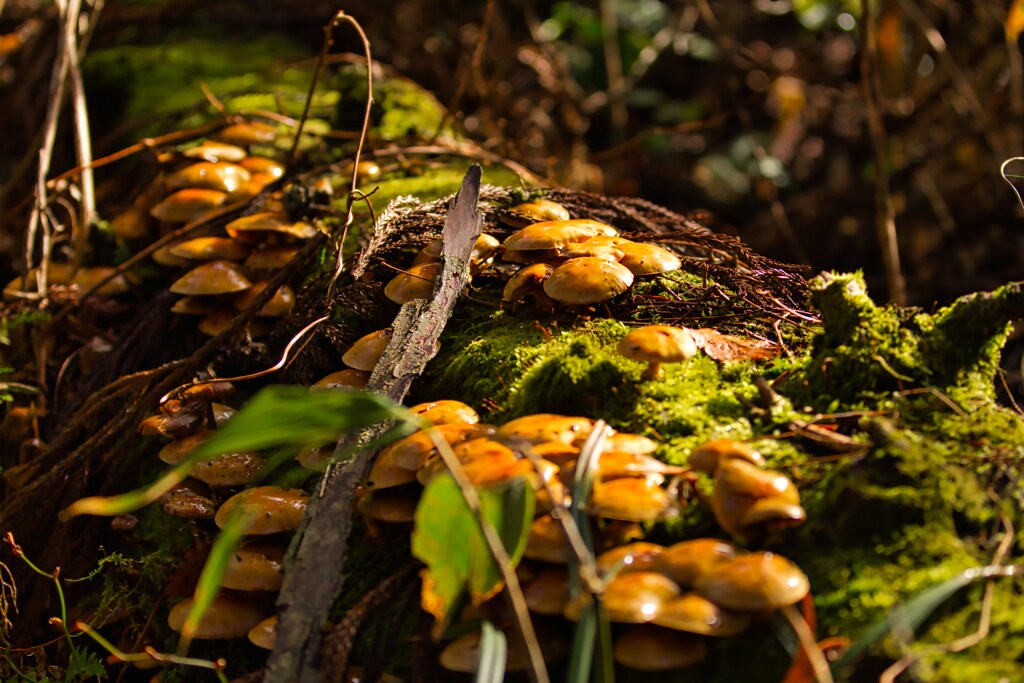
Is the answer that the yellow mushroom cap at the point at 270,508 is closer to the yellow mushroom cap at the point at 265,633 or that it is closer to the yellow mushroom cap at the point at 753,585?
the yellow mushroom cap at the point at 265,633

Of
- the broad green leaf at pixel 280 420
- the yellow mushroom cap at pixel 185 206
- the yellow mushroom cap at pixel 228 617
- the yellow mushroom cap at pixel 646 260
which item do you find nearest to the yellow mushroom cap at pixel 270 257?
the yellow mushroom cap at pixel 185 206

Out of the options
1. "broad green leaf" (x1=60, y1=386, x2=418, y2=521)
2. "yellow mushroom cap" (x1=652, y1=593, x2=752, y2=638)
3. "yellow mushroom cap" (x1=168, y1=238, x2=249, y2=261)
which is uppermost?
"broad green leaf" (x1=60, y1=386, x2=418, y2=521)

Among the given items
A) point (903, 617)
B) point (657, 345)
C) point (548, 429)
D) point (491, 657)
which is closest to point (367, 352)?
point (548, 429)

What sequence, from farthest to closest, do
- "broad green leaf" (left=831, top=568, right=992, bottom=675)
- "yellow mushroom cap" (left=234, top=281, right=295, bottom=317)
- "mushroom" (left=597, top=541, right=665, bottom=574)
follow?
"yellow mushroom cap" (left=234, top=281, right=295, bottom=317) → "mushroom" (left=597, top=541, right=665, bottom=574) → "broad green leaf" (left=831, top=568, right=992, bottom=675)

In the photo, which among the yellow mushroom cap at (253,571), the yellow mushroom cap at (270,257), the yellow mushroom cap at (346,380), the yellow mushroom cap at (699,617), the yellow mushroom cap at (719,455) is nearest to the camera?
the yellow mushroom cap at (699,617)

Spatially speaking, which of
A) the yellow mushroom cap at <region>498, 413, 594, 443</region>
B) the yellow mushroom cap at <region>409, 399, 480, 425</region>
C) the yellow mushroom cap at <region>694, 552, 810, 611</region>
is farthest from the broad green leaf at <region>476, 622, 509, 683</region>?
the yellow mushroom cap at <region>409, 399, 480, 425</region>

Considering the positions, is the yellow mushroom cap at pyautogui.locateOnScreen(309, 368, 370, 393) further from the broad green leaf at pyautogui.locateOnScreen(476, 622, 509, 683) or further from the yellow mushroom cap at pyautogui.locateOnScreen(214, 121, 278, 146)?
the yellow mushroom cap at pyautogui.locateOnScreen(214, 121, 278, 146)

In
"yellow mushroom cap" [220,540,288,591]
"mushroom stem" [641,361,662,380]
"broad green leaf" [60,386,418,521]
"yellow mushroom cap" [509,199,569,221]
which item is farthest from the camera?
"yellow mushroom cap" [509,199,569,221]

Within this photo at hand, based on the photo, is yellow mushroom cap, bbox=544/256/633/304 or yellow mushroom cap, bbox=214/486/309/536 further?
yellow mushroom cap, bbox=544/256/633/304
